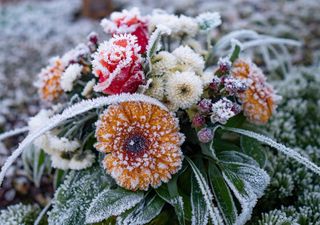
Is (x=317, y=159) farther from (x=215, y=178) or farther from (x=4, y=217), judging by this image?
(x=4, y=217)

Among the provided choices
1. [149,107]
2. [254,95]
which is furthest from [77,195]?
[254,95]

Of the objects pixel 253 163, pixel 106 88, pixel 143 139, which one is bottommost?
pixel 253 163

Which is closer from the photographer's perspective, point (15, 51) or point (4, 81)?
point (4, 81)

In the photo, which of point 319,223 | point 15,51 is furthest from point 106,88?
point 15,51

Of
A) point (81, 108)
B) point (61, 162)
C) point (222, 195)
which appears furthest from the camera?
point (61, 162)

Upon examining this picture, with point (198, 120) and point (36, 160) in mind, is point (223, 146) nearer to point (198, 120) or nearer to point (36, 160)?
point (198, 120)

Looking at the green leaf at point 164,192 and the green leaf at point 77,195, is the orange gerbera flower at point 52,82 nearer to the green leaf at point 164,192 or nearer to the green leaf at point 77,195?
the green leaf at point 77,195

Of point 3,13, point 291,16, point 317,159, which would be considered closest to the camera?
point 317,159

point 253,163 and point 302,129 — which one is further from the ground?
point 253,163
